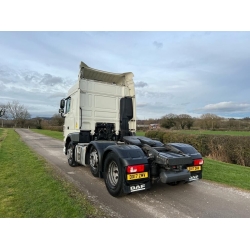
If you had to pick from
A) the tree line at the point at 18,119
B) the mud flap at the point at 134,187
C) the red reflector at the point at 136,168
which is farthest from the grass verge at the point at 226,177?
the tree line at the point at 18,119

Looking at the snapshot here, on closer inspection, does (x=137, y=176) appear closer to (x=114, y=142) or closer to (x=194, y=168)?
(x=194, y=168)

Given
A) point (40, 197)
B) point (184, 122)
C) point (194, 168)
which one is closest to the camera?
point (40, 197)

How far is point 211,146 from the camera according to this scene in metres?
10.4

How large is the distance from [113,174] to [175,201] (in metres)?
1.47

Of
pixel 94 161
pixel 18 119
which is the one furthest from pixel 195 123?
pixel 18 119

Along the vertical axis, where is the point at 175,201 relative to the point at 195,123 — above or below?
below

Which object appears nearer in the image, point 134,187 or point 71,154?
point 134,187

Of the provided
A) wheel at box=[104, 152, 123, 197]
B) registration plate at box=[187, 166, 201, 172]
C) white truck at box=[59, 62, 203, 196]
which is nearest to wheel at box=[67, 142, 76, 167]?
white truck at box=[59, 62, 203, 196]

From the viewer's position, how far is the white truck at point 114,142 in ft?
12.7

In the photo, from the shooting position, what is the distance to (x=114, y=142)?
536cm

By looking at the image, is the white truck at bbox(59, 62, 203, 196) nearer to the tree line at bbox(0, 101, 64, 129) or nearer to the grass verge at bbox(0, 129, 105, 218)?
the grass verge at bbox(0, 129, 105, 218)

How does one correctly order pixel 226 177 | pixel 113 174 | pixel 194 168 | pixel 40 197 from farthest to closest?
pixel 226 177, pixel 194 168, pixel 113 174, pixel 40 197

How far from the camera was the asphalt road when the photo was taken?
3373 millimetres

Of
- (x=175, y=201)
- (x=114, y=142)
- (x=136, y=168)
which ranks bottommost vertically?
(x=175, y=201)
